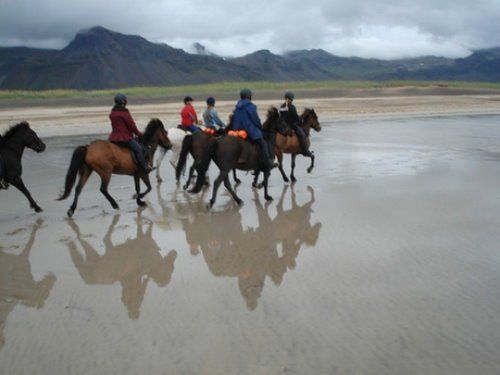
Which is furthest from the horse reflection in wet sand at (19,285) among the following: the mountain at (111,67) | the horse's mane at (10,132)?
the mountain at (111,67)

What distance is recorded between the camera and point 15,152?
349 inches

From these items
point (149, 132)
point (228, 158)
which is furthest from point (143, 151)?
point (228, 158)

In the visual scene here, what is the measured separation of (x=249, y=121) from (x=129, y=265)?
4016 mm

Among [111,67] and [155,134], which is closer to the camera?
[155,134]

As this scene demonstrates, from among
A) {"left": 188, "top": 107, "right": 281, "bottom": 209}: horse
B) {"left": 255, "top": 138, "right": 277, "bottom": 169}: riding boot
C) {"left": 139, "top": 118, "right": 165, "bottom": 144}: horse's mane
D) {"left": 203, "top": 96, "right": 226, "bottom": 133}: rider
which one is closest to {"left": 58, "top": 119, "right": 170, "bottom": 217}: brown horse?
{"left": 139, "top": 118, "right": 165, "bottom": 144}: horse's mane

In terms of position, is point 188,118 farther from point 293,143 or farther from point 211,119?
point 293,143

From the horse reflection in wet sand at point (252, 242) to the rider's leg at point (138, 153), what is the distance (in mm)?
1517

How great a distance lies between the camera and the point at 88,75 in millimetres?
147125

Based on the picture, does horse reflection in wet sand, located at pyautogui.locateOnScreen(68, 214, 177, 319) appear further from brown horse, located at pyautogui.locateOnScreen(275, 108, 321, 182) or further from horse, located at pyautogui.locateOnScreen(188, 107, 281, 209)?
brown horse, located at pyautogui.locateOnScreen(275, 108, 321, 182)

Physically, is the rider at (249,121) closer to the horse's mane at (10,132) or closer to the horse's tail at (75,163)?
the horse's tail at (75,163)

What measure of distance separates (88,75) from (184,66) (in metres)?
29.5

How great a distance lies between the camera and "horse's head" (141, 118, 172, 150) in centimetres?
990

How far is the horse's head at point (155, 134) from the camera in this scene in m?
9.90

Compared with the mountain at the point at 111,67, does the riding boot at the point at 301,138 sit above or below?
above
